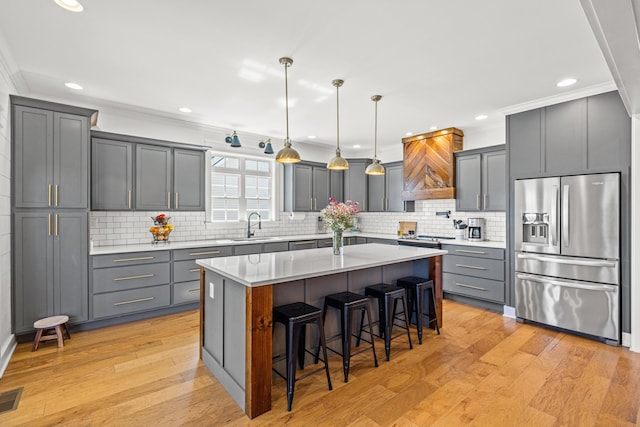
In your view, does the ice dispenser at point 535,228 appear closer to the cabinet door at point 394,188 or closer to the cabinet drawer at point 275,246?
the cabinet door at point 394,188

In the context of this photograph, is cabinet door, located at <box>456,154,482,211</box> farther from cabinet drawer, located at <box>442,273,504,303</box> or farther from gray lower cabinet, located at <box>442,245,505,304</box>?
cabinet drawer, located at <box>442,273,504,303</box>

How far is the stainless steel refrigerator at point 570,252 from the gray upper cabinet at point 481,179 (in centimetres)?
64

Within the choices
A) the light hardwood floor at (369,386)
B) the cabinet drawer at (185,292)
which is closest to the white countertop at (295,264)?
the light hardwood floor at (369,386)

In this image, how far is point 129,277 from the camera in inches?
147

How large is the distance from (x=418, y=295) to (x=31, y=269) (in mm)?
3977

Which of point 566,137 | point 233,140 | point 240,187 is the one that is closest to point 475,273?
point 566,137

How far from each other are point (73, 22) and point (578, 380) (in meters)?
4.76

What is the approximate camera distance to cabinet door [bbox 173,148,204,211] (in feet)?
14.6

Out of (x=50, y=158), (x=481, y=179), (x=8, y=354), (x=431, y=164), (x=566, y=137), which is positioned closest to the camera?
(x=8, y=354)

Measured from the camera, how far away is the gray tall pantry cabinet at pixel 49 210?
3.11 m

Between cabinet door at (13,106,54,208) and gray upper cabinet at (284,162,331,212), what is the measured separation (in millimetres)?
3420

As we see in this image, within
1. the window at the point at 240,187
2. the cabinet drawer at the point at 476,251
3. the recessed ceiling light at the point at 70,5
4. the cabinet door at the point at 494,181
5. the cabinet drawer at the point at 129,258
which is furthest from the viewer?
the window at the point at 240,187

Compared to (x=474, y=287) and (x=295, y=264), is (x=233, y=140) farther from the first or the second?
(x=474, y=287)

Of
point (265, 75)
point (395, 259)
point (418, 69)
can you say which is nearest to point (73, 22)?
point (265, 75)
